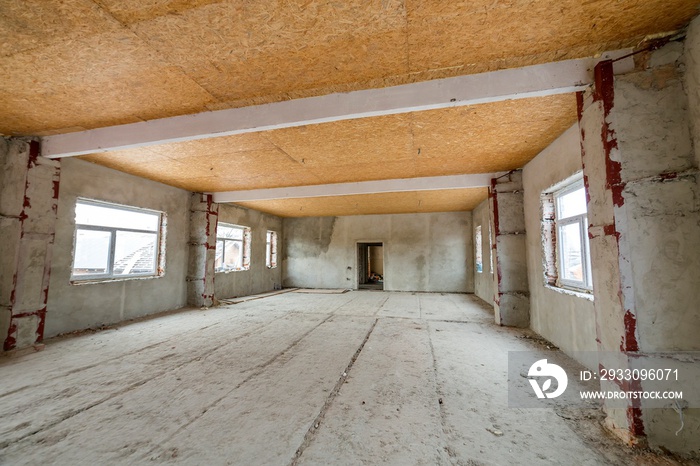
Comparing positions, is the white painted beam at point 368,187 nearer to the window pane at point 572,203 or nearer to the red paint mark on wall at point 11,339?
the window pane at point 572,203

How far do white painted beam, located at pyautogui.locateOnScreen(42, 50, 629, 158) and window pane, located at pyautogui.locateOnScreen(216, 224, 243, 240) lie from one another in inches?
168

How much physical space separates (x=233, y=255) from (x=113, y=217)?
355 cm

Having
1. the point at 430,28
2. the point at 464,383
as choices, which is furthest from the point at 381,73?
the point at 464,383

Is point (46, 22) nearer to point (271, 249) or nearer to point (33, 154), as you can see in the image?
Answer: point (33, 154)

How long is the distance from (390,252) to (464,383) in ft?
23.4

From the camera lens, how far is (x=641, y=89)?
6.21ft

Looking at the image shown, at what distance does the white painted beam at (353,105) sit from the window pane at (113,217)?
137 cm

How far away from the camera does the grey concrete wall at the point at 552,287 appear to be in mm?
2990

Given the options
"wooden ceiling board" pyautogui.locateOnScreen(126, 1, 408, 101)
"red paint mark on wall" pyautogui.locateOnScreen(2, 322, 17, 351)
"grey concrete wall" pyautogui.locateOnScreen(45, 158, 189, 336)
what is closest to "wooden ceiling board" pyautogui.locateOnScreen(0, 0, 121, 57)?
"wooden ceiling board" pyautogui.locateOnScreen(126, 1, 408, 101)

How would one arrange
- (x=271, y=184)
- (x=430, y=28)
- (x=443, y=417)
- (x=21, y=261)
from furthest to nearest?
(x=271, y=184)
(x=21, y=261)
(x=443, y=417)
(x=430, y=28)

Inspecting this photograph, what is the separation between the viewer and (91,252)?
461 centimetres

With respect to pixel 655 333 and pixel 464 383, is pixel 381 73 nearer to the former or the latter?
pixel 655 333

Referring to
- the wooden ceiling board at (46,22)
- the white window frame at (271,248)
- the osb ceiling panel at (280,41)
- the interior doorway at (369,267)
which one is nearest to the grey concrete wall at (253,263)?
the white window frame at (271,248)

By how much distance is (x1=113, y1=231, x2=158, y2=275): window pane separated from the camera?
5020 millimetres
